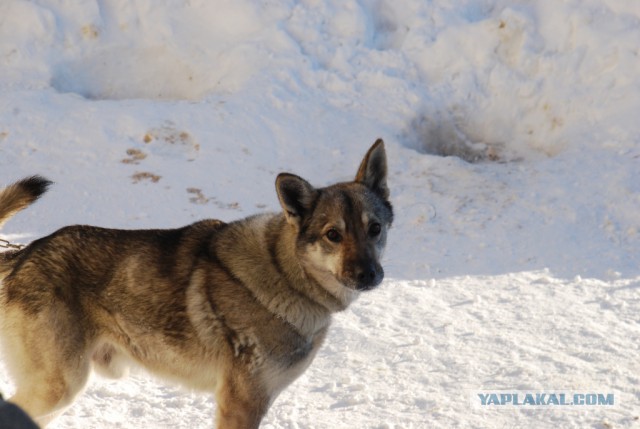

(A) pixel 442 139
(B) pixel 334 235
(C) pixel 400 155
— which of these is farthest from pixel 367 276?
(A) pixel 442 139

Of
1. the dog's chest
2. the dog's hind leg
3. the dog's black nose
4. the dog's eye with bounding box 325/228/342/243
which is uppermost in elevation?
the dog's eye with bounding box 325/228/342/243

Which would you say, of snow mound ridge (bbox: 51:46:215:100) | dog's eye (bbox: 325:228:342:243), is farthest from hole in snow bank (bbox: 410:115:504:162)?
dog's eye (bbox: 325:228:342:243)

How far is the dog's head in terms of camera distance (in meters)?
4.13

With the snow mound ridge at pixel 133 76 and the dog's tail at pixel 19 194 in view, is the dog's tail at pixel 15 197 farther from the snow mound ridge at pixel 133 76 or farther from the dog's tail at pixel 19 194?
the snow mound ridge at pixel 133 76

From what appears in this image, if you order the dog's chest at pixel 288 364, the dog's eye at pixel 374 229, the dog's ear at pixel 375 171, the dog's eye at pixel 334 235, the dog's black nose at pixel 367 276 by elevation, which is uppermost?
the dog's ear at pixel 375 171

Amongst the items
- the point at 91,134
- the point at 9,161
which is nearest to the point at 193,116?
the point at 91,134

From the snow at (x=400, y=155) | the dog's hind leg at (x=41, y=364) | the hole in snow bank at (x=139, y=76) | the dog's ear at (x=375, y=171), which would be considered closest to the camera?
the dog's hind leg at (x=41, y=364)

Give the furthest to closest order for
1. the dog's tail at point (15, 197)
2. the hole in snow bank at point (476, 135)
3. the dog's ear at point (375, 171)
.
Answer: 1. the hole in snow bank at point (476, 135)
2. the dog's ear at point (375, 171)
3. the dog's tail at point (15, 197)

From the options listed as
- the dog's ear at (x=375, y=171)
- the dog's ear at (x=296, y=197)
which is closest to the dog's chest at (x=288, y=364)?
the dog's ear at (x=296, y=197)

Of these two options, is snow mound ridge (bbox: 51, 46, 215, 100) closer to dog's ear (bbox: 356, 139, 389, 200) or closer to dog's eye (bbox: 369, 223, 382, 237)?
dog's ear (bbox: 356, 139, 389, 200)

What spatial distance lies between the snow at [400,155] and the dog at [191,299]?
0.78 meters

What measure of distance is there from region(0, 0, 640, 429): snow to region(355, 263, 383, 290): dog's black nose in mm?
1096

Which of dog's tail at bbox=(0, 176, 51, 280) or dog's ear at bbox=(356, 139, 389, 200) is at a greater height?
dog's ear at bbox=(356, 139, 389, 200)

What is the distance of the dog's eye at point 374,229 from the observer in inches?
169
